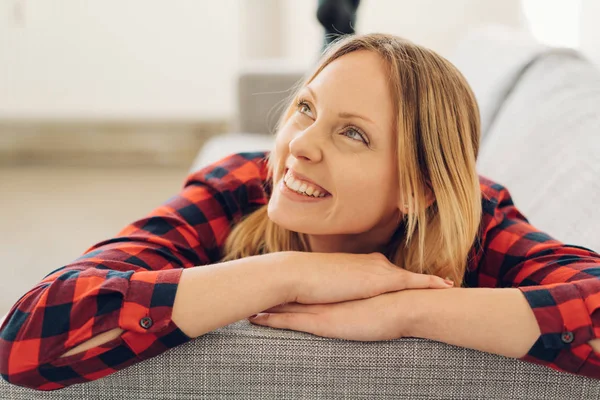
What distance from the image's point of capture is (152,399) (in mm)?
907

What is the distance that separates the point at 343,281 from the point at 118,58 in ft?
9.45

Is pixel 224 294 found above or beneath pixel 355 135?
beneath

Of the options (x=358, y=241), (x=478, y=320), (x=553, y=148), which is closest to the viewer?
(x=478, y=320)

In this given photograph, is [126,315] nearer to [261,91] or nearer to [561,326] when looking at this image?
[561,326]

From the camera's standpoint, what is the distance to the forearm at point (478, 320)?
866mm

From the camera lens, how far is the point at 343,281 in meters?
0.94

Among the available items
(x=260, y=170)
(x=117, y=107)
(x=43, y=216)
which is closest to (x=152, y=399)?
(x=260, y=170)

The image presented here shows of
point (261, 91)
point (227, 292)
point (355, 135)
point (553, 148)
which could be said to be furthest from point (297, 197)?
point (261, 91)

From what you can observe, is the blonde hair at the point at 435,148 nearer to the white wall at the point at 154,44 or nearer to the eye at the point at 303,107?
the eye at the point at 303,107

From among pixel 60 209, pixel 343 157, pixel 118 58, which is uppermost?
pixel 343 157

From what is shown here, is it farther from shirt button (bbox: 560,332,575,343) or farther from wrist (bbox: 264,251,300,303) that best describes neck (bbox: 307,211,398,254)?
shirt button (bbox: 560,332,575,343)

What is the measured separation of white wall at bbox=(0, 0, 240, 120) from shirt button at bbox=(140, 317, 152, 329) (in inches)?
111

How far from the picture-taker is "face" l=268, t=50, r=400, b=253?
1.06m

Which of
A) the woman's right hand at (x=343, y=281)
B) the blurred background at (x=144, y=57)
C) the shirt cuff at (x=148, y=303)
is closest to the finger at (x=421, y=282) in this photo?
the woman's right hand at (x=343, y=281)
